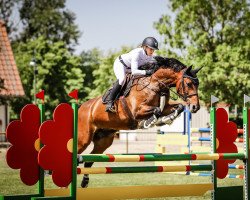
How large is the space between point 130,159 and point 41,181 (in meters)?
1.02

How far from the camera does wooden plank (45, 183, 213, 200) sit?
536 centimetres

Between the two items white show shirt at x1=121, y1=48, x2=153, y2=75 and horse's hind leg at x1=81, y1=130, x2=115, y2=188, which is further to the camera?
horse's hind leg at x1=81, y1=130, x2=115, y2=188

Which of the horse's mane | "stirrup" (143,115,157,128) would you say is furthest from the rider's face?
"stirrup" (143,115,157,128)

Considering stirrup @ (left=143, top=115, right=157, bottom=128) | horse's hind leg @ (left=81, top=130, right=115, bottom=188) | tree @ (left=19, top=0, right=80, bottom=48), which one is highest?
tree @ (left=19, top=0, right=80, bottom=48)

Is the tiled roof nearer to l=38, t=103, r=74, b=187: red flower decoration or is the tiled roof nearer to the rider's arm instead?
the rider's arm

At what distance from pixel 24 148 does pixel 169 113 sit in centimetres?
248

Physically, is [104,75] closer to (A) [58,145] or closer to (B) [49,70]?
(B) [49,70]

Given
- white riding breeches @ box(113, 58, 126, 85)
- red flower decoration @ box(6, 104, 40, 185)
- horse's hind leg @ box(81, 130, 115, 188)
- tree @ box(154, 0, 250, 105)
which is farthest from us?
tree @ box(154, 0, 250, 105)

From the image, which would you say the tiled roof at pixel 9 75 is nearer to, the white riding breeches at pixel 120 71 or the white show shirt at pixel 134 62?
the white riding breeches at pixel 120 71

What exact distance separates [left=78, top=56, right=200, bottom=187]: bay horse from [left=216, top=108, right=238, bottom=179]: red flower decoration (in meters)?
0.88

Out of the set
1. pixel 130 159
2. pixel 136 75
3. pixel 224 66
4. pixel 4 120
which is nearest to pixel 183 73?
pixel 136 75

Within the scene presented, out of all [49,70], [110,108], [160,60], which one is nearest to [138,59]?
[160,60]

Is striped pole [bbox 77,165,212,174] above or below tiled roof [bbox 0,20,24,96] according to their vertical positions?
below

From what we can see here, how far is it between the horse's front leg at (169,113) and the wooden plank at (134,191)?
1277mm
